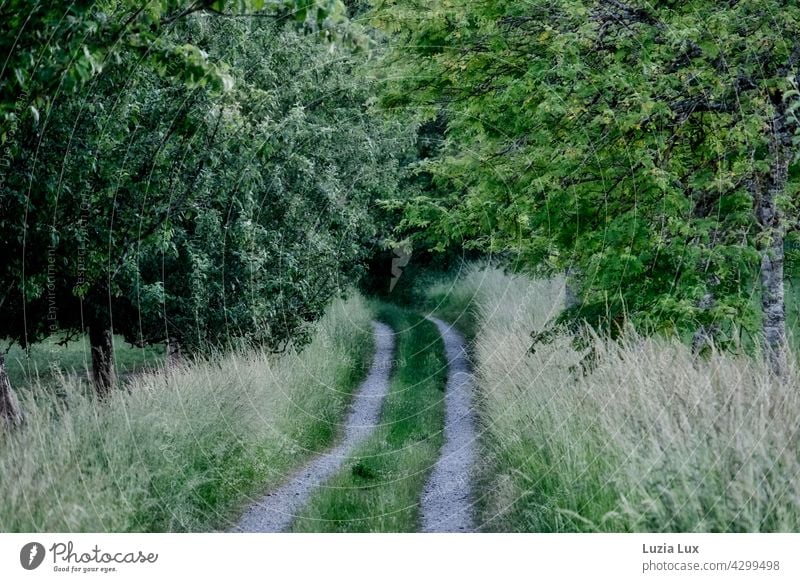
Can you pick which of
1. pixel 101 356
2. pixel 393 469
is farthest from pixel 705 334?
pixel 101 356

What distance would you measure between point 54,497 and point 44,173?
12.6 feet

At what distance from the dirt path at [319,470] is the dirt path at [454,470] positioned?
129cm

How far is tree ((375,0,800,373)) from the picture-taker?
8102 millimetres

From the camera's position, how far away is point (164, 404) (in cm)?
902

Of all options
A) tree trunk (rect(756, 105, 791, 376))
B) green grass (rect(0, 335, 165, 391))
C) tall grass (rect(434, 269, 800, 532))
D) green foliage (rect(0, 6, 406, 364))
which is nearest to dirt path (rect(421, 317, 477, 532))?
tall grass (rect(434, 269, 800, 532))

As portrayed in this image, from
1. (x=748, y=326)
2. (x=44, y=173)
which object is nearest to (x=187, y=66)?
(x=44, y=173)

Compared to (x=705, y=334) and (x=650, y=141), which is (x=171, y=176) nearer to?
(x=650, y=141)

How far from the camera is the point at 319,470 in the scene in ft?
33.2

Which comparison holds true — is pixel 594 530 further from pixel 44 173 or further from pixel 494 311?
pixel 494 311

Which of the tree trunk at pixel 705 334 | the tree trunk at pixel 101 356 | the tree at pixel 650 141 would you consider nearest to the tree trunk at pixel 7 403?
the tree trunk at pixel 101 356

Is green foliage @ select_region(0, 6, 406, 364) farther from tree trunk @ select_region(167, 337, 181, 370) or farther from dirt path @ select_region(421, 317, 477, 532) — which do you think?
dirt path @ select_region(421, 317, 477, 532)

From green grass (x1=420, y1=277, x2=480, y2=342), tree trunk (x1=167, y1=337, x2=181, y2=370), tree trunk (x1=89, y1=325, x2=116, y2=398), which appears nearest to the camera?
tree trunk (x1=89, y1=325, x2=116, y2=398)

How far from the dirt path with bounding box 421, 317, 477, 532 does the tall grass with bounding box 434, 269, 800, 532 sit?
0.26 m

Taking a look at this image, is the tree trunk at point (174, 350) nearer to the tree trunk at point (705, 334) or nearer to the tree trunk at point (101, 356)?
the tree trunk at point (101, 356)
